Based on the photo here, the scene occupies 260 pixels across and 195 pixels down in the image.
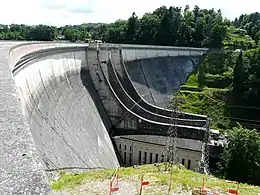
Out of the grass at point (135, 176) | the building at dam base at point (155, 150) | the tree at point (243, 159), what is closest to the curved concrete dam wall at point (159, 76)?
the building at dam base at point (155, 150)

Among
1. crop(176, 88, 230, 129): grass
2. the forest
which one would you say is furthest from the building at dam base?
crop(176, 88, 230, 129): grass

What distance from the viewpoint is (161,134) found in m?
21.9

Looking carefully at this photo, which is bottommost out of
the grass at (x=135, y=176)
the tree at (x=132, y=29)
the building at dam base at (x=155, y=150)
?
the building at dam base at (x=155, y=150)

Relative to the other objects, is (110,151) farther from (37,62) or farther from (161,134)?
(37,62)

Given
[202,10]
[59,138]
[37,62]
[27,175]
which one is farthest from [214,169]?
[202,10]

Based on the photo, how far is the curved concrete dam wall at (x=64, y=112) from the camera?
12761 mm

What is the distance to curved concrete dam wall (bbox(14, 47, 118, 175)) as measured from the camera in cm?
1276

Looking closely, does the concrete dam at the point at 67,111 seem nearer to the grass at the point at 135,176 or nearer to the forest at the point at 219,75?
the grass at the point at 135,176

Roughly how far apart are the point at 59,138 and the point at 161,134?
932 centimetres

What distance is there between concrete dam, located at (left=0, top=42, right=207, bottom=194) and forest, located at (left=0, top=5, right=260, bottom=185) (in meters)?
3.46

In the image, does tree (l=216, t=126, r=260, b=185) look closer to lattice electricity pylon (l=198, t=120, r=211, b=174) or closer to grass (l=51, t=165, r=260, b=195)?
lattice electricity pylon (l=198, t=120, r=211, b=174)

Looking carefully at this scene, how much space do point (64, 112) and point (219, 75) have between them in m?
32.0

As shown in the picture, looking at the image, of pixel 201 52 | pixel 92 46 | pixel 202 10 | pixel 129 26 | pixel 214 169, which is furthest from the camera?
pixel 202 10

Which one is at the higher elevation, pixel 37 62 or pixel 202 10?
pixel 202 10
